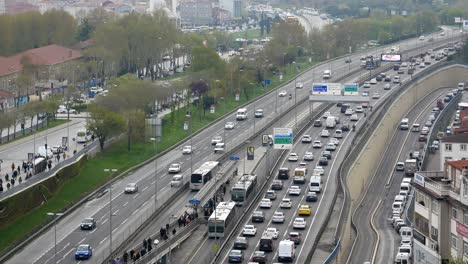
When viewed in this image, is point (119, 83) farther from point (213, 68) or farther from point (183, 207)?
point (183, 207)

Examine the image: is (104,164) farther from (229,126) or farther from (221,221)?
(221,221)

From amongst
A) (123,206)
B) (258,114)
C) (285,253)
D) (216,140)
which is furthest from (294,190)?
(258,114)

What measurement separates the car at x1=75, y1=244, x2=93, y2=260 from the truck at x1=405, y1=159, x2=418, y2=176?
25528 millimetres

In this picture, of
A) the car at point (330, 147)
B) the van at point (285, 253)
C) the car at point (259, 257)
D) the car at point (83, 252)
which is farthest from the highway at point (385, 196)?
the car at point (83, 252)

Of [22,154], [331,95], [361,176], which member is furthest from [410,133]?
[22,154]

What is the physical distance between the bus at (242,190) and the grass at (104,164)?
586 cm

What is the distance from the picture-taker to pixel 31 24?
3780 inches

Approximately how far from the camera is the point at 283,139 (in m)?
54.2

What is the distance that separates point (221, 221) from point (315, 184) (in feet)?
32.5

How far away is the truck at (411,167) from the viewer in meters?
60.8

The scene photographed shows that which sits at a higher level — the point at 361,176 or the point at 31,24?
the point at 31,24

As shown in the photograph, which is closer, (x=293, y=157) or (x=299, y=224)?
(x=299, y=224)

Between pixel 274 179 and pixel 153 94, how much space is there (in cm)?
1794

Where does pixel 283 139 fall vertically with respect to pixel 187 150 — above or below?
above
